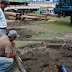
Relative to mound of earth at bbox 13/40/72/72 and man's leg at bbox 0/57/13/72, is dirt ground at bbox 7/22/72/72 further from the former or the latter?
man's leg at bbox 0/57/13/72

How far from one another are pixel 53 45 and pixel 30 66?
230 centimetres

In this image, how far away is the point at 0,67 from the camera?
357 centimetres

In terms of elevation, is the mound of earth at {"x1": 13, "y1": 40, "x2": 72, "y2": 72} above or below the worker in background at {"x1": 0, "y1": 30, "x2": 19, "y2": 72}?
below

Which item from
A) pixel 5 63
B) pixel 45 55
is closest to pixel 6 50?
pixel 5 63

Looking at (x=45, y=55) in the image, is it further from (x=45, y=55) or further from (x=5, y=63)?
(x=5, y=63)

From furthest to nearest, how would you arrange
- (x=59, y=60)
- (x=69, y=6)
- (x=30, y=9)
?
(x=30, y=9) < (x=69, y=6) < (x=59, y=60)

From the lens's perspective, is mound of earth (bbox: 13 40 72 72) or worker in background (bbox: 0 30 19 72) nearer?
worker in background (bbox: 0 30 19 72)

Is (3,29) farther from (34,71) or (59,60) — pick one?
(59,60)

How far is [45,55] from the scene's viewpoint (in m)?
5.92

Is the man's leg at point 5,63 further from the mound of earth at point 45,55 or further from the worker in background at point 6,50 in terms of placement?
the mound of earth at point 45,55

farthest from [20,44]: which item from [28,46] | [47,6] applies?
[47,6]

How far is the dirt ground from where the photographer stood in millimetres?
5070

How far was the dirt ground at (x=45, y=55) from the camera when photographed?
507 cm

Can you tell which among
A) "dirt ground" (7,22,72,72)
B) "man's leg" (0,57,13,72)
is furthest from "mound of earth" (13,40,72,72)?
"man's leg" (0,57,13,72)
